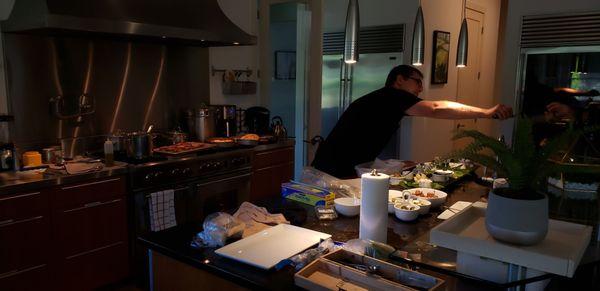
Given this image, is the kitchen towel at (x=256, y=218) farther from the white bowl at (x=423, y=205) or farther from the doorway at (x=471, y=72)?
the doorway at (x=471, y=72)

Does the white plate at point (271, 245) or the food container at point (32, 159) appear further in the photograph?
the food container at point (32, 159)

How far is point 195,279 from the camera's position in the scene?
158cm

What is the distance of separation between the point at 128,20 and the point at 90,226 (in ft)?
4.63

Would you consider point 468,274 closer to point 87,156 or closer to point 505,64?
point 87,156

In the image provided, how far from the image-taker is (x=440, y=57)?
→ 5.28 metres

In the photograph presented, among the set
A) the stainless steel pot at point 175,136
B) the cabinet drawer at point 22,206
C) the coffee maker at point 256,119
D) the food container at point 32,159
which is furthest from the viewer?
the coffee maker at point 256,119

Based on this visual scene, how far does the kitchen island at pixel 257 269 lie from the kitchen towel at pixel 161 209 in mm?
1339

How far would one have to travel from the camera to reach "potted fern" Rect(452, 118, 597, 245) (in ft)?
3.99

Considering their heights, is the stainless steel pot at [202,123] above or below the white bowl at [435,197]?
above

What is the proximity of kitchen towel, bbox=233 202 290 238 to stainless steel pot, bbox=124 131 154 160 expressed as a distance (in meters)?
1.67

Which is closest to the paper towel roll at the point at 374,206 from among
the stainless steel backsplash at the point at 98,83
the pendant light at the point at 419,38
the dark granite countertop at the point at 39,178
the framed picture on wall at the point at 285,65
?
the pendant light at the point at 419,38

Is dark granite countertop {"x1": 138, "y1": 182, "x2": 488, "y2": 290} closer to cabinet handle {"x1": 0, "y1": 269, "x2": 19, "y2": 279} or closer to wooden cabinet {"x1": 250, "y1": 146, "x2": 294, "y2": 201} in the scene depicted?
cabinet handle {"x1": 0, "y1": 269, "x2": 19, "y2": 279}

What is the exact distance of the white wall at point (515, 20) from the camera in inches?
179

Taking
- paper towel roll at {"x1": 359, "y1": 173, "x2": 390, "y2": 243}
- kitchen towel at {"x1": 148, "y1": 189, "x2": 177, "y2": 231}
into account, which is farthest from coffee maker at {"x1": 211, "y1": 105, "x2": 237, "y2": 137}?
paper towel roll at {"x1": 359, "y1": 173, "x2": 390, "y2": 243}
